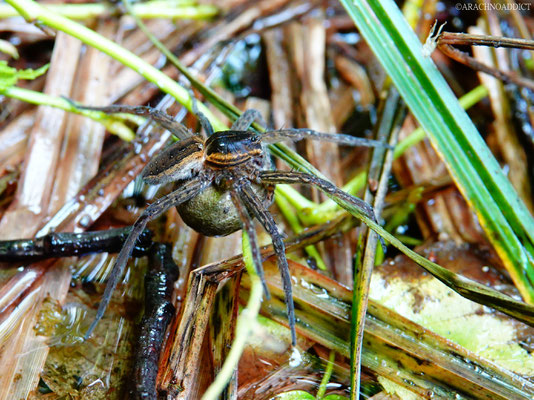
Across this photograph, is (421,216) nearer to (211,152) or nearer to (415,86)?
(415,86)

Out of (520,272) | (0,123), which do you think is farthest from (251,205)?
(0,123)

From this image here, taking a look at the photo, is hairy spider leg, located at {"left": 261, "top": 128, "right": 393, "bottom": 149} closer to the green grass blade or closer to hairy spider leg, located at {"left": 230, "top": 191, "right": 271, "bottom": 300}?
the green grass blade

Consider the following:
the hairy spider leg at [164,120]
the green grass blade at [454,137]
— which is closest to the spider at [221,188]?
the hairy spider leg at [164,120]

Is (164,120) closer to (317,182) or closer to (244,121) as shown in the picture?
(244,121)

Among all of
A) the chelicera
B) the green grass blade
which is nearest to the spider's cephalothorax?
the chelicera

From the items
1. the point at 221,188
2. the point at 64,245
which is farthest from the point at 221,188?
the point at 64,245

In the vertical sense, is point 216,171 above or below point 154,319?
above
